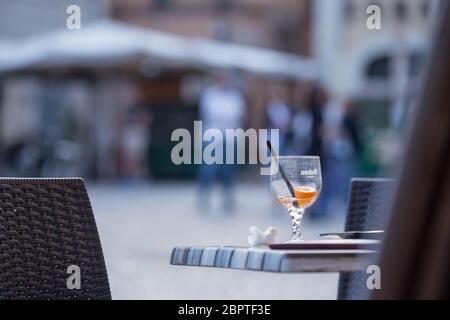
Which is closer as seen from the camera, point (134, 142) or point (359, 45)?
point (134, 142)

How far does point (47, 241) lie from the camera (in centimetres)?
318

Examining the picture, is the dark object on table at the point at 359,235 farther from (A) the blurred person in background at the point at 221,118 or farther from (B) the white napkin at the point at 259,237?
(A) the blurred person in background at the point at 221,118

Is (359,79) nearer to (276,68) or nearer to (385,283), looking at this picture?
(276,68)

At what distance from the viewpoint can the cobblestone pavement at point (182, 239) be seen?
25.1ft

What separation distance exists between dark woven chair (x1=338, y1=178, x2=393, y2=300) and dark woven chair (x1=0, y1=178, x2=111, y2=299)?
818mm

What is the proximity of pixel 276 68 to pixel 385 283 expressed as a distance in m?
26.1

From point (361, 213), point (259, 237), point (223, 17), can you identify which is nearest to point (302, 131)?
point (361, 213)

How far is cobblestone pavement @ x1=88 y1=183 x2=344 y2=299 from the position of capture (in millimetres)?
7664

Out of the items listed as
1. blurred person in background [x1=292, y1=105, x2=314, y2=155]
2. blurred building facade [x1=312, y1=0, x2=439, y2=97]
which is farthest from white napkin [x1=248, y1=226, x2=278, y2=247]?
blurred building facade [x1=312, y1=0, x2=439, y2=97]

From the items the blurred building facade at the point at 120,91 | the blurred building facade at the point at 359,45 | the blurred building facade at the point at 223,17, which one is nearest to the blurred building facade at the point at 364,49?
the blurred building facade at the point at 359,45

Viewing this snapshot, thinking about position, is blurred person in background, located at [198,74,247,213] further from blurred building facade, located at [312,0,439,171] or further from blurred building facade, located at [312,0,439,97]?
blurred building facade, located at [312,0,439,97]

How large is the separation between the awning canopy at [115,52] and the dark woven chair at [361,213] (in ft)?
63.0

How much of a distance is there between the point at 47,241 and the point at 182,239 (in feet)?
27.7

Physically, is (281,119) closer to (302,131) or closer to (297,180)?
(302,131)
